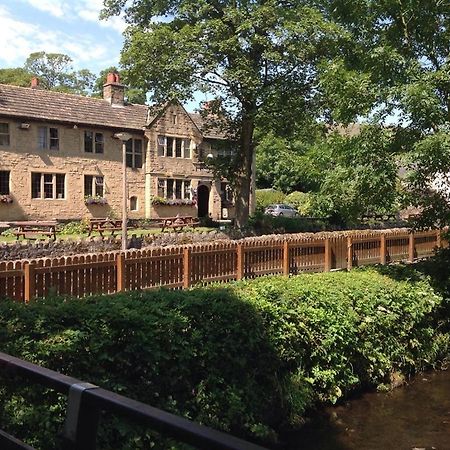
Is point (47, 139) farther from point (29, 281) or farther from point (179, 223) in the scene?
point (29, 281)

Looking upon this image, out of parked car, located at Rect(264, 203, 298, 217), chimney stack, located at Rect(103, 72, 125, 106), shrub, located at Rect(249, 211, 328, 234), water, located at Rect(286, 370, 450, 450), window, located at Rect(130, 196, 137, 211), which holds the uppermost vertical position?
chimney stack, located at Rect(103, 72, 125, 106)

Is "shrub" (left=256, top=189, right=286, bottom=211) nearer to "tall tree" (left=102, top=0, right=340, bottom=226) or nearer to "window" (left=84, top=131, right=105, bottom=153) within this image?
"window" (left=84, top=131, right=105, bottom=153)

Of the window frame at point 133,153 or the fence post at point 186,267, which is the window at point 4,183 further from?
the fence post at point 186,267

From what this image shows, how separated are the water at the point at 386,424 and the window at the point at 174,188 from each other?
95.3 feet

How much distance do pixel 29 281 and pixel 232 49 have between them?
633 inches

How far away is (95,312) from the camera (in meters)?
6.17

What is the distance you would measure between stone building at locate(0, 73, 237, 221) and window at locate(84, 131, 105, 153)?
7 cm

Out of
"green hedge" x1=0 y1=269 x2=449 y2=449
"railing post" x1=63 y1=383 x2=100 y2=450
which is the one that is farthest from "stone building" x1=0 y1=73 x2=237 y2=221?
"railing post" x1=63 y1=383 x2=100 y2=450

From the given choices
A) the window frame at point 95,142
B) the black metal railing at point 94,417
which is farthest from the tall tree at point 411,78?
the window frame at point 95,142

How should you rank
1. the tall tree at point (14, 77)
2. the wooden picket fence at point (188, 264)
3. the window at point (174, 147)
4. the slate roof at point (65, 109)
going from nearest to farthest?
the wooden picket fence at point (188, 264)
the slate roof at point (65, 109)
the window at point (174, 147)
the tall tree at point (14, 77)

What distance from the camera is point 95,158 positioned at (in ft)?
114

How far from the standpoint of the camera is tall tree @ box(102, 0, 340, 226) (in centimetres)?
2209

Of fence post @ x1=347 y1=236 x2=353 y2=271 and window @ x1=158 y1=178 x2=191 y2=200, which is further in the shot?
window @ x1=158 y1=178 x2=191 y2=200

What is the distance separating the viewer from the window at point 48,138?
3252 cm
